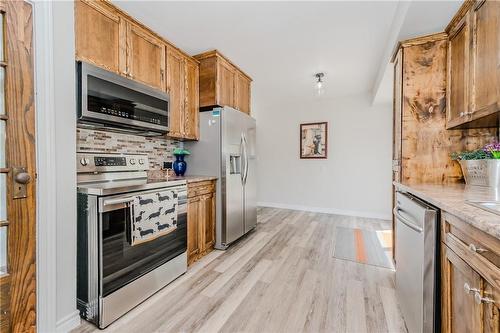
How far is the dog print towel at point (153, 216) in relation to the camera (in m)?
1.68

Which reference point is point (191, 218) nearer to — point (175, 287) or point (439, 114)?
point (175, 287)

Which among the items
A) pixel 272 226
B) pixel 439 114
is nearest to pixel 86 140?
pixel 272 226

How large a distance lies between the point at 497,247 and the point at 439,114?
6.23 feet

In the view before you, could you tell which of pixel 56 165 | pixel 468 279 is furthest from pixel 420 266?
pixel 56 165

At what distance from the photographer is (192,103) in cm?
284

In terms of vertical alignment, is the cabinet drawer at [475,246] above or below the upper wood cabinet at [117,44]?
below

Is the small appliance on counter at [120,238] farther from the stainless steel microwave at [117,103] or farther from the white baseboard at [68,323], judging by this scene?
the stainless steel microwave at [117,103]

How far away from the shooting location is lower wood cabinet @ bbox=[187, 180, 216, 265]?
242 centimetres

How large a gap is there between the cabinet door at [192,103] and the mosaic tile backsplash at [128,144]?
13.6 inches

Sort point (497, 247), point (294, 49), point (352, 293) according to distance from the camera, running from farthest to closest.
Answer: point (294, 49) < point (352, 293) < point (497, 247)

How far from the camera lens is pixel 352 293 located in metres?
1.92

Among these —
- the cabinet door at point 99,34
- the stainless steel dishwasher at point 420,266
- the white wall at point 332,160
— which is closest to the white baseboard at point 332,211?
the white wall at point 332,160

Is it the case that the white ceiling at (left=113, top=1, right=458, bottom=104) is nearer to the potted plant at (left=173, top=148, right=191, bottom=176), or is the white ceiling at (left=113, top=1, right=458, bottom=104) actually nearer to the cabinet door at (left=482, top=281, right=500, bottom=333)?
the potted plant at (left=173, top=148, right=191, bottom=176)

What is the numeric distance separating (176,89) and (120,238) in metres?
1.75
